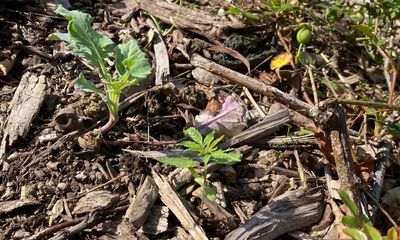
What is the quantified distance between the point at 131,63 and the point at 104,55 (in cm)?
15

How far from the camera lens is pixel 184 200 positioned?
190 cm

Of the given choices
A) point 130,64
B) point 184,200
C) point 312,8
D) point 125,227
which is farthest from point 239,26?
point 125,227

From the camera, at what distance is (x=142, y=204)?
6.10ft

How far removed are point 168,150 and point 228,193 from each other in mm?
277

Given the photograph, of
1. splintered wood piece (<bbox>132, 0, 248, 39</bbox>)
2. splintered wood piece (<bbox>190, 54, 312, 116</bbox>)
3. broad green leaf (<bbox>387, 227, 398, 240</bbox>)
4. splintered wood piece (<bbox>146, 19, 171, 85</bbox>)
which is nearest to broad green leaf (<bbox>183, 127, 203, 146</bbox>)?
splintered wood piece (<bbox>190, 54, 312, 116</bbox>)

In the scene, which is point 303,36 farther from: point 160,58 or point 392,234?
point 392,234

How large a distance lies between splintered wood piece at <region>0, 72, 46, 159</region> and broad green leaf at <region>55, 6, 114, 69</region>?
280 millimetres

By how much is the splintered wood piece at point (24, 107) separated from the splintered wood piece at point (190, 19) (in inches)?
27.2

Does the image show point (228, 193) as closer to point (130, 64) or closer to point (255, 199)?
point (255, 199)

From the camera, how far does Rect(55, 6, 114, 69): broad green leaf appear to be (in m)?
1.96

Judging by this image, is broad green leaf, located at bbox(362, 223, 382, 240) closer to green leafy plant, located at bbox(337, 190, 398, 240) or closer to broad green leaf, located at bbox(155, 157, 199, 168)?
green leafy plant, located at bbox(337, 190, 398, 240)

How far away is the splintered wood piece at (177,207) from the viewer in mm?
1799

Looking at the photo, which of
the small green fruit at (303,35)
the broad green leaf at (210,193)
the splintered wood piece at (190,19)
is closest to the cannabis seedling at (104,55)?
the broad green leaf at (210,193)

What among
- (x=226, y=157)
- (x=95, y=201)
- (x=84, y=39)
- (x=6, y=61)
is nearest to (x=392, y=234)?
(x=226, y=157)
